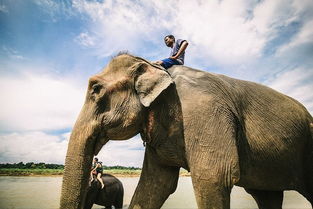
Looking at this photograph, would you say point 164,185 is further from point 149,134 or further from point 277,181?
point 277,181

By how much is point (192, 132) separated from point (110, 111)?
805 millimetres

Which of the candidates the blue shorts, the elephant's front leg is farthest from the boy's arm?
the elephant's front leg

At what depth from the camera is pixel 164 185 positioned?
→ 2969 millimetres

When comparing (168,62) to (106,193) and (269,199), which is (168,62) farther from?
(106,193)

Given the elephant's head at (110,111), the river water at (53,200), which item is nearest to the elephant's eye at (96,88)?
the elephant's head at (110,111)

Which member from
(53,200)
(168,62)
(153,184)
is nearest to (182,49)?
(168,62)

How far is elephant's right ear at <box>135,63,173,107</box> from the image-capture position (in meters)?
2.54

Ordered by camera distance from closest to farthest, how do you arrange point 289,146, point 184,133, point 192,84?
point 184,133
point 192,84
point 289,146

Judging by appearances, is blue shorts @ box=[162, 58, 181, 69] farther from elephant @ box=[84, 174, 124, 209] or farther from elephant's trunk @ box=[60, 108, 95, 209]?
elephant @ box=[84, 174, 124, 209]

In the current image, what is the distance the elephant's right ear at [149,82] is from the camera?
2541mm

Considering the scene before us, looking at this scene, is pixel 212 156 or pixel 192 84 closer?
pixel 212 156

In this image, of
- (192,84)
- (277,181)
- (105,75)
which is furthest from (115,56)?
(277,181)

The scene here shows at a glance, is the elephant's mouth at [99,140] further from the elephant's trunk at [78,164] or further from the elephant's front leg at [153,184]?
the elephant's front leg at [153,184]

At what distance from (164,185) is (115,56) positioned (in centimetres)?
152
